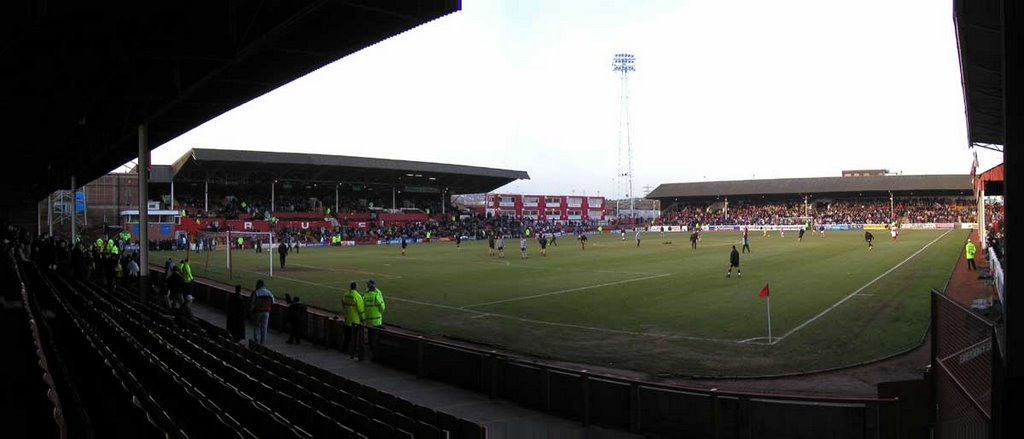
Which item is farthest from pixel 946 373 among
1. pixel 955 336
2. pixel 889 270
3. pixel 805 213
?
pixel 805 213

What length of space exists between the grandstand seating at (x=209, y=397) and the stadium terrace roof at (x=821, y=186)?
101m

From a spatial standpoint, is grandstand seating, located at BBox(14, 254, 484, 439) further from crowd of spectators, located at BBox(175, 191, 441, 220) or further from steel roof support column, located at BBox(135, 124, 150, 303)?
crowd of spectators, located at BBox(175, 191, 441, 220)

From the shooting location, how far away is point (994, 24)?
1559 cm

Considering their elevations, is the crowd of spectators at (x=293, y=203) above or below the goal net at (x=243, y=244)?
above

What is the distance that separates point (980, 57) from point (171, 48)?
20.8 meters

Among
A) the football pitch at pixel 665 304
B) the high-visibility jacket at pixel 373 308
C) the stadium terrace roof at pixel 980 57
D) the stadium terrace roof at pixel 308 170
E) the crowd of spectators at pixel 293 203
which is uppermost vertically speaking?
the stadium terrace roof at pixel 308 170

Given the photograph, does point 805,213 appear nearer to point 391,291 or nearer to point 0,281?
point 391,291

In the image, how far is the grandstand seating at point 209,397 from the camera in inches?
198

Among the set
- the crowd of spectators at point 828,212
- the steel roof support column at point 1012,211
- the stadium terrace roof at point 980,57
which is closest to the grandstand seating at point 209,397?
the steel roof support column at point 1012,211

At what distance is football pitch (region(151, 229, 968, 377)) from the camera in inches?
547

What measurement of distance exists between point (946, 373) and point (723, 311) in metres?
13.7

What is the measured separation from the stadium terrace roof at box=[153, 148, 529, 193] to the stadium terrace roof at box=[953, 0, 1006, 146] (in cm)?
5815

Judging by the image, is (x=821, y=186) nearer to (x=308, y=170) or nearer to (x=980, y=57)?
(x=308, y=170)

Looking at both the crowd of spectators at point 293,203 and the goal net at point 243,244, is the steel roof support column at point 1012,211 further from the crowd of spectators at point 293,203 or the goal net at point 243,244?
the crowd of spectators at point 293,203
